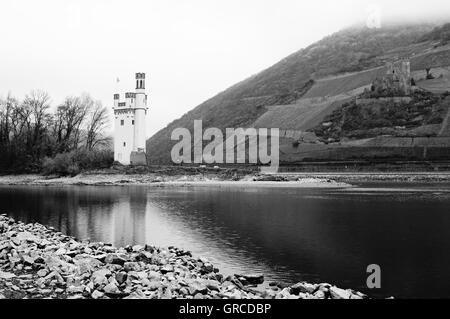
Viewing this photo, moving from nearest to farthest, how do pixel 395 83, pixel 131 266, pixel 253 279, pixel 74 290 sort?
pixel 74 290 < pixel 131 266 < pixel 253 279 < pixel 395 83

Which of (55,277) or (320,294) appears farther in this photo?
(55,277)

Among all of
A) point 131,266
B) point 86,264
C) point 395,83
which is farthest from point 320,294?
point 395,83

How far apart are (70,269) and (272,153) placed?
79375mm

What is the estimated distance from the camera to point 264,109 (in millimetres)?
132375

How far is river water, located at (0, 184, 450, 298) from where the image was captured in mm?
15391

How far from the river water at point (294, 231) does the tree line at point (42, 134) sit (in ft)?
109

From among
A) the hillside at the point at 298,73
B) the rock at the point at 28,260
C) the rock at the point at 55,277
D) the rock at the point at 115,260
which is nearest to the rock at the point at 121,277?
the rock at the point at 55,277

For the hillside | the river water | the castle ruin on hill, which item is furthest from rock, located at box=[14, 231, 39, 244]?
the hillside

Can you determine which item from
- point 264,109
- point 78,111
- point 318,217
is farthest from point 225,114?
point 318,217

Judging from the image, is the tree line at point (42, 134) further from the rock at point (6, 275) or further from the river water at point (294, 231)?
the rock at point (6, 275)

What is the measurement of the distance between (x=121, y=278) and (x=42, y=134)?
227 feet

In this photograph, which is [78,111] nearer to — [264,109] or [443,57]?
[264,109]

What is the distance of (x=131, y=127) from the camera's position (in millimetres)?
75375

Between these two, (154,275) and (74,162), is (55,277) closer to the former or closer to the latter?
(154,275)
